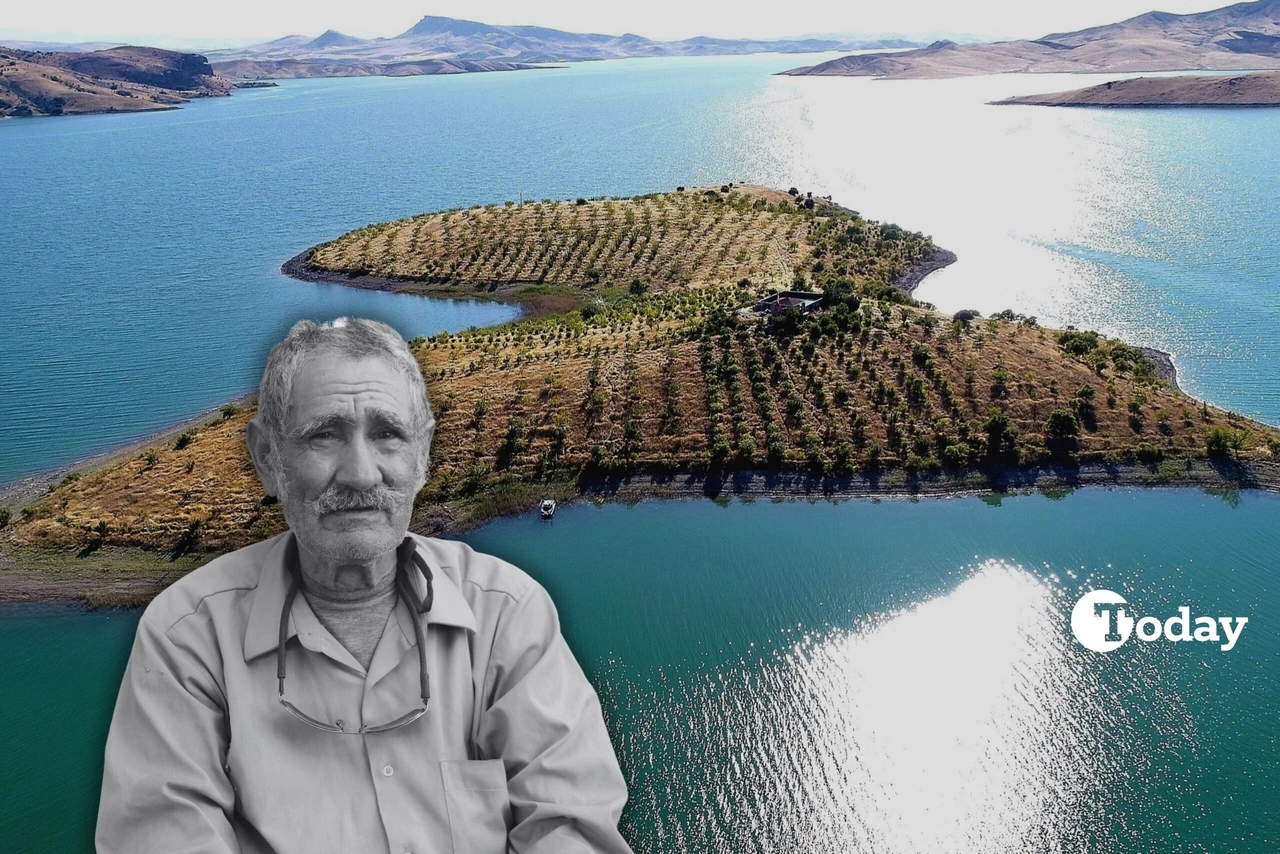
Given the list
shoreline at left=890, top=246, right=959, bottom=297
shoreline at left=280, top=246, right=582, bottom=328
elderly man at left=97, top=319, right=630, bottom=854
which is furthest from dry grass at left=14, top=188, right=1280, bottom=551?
elderly man at left=97, top=319, right=630, bottom=854

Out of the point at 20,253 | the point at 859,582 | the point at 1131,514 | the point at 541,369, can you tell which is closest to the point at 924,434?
the point at 1131,514

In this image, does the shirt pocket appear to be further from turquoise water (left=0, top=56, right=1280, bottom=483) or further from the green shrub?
the green shrub

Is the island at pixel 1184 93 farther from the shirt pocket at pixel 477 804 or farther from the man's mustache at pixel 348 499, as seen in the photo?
the shirt pocket at pixel 477 804

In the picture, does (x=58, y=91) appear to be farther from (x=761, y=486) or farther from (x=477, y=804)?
(x=477, y=804)

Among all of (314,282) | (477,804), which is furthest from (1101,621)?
(314,282)

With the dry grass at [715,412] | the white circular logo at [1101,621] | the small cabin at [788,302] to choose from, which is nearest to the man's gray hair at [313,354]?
the white circular logo at [1101,621]

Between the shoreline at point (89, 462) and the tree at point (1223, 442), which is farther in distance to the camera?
the shoreline at point (89, 462)
